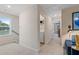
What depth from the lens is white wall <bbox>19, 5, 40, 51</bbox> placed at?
230cm

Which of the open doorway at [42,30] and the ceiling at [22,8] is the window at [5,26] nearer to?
the ceiling at [22,8]

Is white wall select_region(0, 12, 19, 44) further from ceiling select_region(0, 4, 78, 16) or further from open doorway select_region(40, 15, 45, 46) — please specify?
open doorway select_region(40, 15, 45, 46)

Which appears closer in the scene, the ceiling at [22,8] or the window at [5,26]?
the ceiling at [22,8]

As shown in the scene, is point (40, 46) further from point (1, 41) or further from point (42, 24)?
point (1, 41)

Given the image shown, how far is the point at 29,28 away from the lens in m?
2.33

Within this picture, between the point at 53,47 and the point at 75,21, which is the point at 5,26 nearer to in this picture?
the point at 53,47

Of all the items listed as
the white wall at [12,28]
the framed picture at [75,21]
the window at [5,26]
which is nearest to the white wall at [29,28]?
the white wall at [12,28]

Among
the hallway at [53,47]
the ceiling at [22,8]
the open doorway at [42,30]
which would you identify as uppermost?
the ceiling at [22,8]

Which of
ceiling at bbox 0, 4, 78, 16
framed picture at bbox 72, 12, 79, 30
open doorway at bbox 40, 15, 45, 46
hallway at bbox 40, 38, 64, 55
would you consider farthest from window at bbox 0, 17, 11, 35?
framed picture at bbox 72, 12, 79, 30

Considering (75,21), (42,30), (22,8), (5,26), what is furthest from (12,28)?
(75,21)

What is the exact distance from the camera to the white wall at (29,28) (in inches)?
90.7

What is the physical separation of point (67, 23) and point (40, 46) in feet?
2.64
